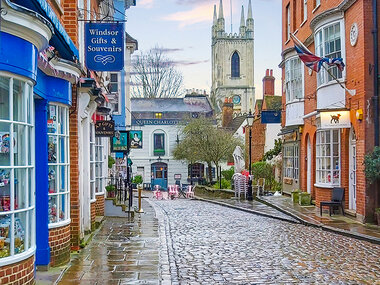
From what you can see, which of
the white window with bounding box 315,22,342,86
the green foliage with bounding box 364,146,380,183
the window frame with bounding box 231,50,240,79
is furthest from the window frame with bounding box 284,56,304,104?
the window frame with bounding box 231,50,240,79

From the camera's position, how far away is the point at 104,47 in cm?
1314

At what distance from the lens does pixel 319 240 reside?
46.6 feet

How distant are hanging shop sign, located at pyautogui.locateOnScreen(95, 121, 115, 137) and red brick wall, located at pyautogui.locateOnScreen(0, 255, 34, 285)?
8.81 m

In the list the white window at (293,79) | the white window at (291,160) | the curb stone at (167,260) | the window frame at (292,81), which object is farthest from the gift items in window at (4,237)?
the white window at (291,160)

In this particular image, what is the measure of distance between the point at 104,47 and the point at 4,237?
7.10 m

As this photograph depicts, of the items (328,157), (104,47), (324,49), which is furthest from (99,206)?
(324,49)

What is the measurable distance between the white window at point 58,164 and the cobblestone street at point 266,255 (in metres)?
2.24

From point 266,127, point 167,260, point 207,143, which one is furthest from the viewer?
point 266,127

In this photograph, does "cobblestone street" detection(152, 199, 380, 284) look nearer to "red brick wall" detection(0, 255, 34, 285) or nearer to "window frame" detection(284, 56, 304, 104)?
"red brick wall" detection(0, 255, 34, 285)

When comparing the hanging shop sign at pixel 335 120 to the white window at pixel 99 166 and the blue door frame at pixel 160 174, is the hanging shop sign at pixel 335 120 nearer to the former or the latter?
the white window at pixel 99 166

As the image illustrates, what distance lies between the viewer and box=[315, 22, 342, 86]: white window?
18984 millimetres

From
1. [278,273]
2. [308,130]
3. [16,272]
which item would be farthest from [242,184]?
[16,272]

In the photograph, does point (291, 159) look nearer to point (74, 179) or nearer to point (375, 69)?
point (375, 69)

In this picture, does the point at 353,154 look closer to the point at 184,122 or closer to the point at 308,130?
the point at 308,130
